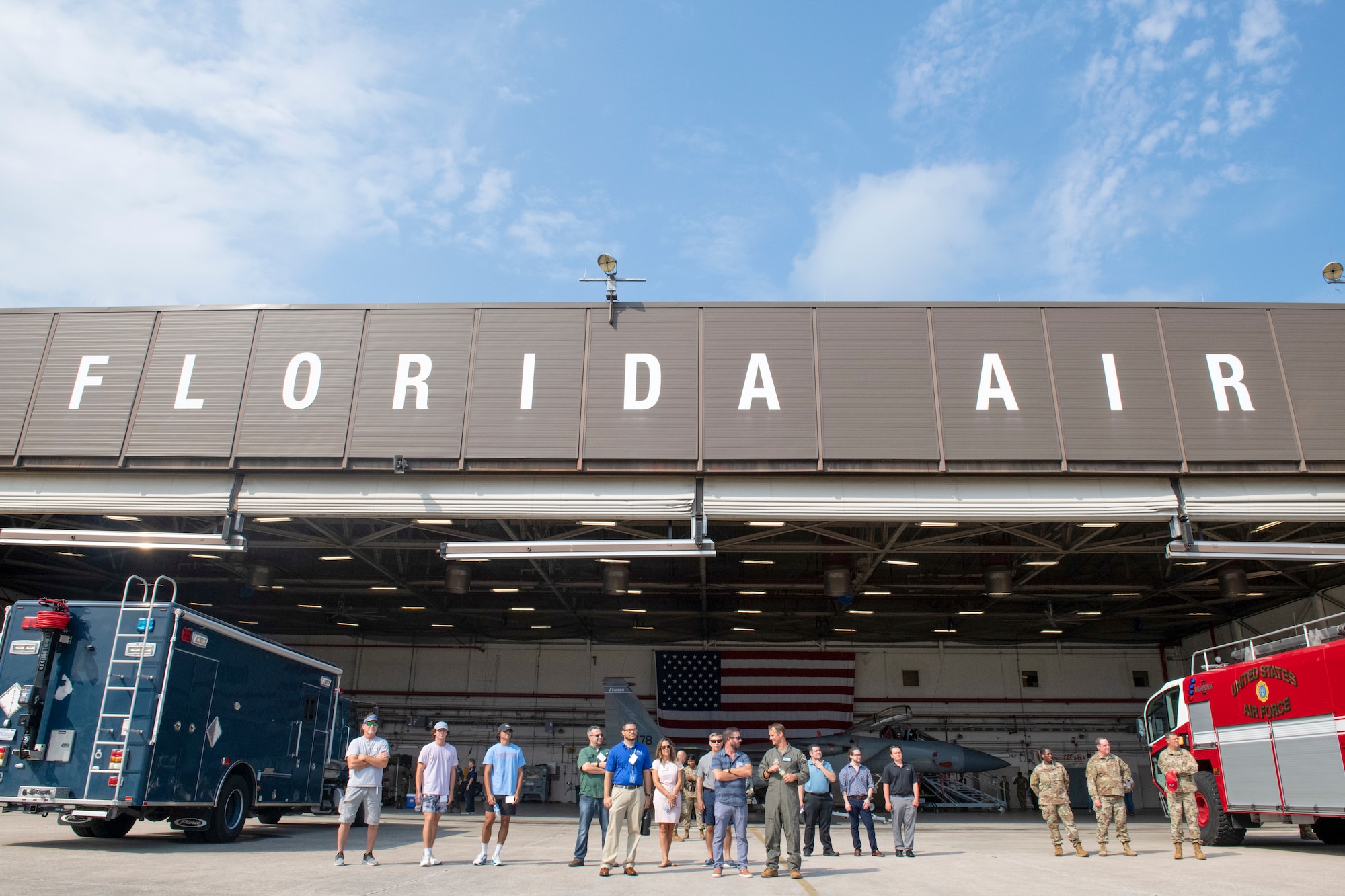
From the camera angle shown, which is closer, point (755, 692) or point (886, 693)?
point (755, 692)

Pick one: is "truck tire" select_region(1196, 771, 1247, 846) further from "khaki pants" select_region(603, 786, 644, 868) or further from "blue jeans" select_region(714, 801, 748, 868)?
"khaki pants" select_region(603, 786, 644, 868)

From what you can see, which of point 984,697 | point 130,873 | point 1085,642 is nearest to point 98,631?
point 130,873

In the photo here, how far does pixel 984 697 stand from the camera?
3462 cm

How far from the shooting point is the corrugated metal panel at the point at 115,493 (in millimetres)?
17406

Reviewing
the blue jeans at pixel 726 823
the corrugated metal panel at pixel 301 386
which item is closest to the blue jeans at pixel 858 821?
the blue jeans at pixel 726 823

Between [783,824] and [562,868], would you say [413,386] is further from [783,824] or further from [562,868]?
[783,824]

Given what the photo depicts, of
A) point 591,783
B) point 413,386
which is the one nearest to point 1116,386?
point 591,783

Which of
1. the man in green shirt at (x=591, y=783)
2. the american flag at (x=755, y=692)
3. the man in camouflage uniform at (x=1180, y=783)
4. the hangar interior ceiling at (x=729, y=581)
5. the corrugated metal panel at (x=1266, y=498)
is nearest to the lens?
the man in green shirt at (x=591, y=783)

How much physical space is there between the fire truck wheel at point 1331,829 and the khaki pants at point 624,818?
12849 millimetres

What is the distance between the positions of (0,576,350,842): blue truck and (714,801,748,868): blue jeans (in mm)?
7513

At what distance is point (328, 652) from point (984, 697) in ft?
93.2

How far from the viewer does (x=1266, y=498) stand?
664 inches

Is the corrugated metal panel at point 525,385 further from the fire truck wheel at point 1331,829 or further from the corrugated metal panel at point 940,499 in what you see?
the fire truck wheel at point 1331,829

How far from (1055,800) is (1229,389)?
393 inches
